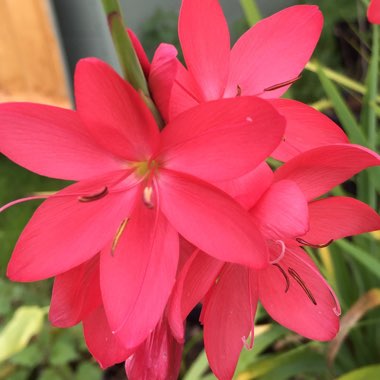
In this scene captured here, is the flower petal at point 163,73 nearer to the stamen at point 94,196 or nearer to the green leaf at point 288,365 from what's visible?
the stamen at point 94,196

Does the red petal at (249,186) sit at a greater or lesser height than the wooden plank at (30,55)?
greater

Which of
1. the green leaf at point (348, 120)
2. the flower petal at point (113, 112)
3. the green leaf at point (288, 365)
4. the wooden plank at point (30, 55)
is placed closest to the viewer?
the flower petal at point (113, 112)

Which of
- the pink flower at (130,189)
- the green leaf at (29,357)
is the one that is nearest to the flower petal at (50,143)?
the pink flower at (130,189)

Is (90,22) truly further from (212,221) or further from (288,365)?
(212,221)

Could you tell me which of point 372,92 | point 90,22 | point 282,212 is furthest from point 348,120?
point 90,22

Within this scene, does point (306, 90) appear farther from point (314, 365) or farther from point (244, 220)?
point (244, 220)

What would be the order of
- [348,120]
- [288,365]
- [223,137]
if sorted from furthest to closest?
[288,365] < [348,120] < [223,137]

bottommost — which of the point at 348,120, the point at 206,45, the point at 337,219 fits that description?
the point at 348,120

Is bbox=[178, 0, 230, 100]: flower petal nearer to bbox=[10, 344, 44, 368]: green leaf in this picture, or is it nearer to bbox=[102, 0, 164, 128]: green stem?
bbox=[102, 0, 164, 128]: green stem
